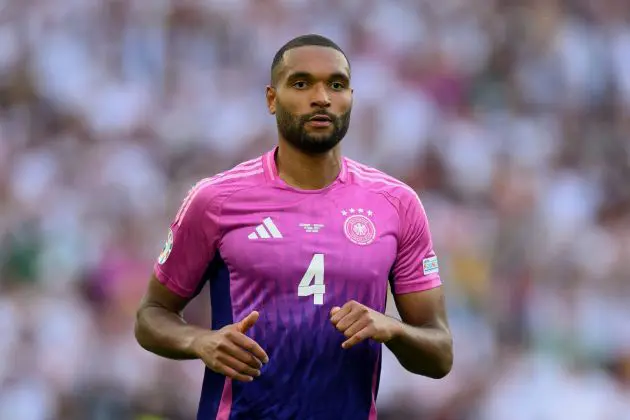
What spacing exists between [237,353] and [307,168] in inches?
34.4

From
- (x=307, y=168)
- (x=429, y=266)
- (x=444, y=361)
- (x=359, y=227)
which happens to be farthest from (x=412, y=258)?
(x=307, y=168)

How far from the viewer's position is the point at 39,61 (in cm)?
1127

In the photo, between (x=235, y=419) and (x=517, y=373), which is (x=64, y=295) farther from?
(x=235, y=419)

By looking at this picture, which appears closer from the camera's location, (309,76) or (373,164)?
(309,76)

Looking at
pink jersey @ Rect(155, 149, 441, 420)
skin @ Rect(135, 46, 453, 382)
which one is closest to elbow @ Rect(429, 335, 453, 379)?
skin @ Rect(135, 46, 453, 382)

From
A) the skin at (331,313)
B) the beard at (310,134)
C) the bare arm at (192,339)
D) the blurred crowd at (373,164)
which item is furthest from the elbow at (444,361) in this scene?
the blurred crowd at (373,164)

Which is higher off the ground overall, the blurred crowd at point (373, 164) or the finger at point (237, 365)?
the blurred crowd at point (373, 164)

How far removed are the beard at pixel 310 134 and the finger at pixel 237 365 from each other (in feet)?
2.91

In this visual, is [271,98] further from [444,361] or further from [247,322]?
[444,361]

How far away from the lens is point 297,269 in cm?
471

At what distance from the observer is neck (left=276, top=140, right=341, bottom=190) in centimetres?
494

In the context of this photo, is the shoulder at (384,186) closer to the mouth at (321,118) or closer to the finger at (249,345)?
the mouth at (321,118)

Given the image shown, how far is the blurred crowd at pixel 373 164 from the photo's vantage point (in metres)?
9.20

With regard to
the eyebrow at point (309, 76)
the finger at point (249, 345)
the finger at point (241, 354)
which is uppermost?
the eyebrow at point (309, 76)
